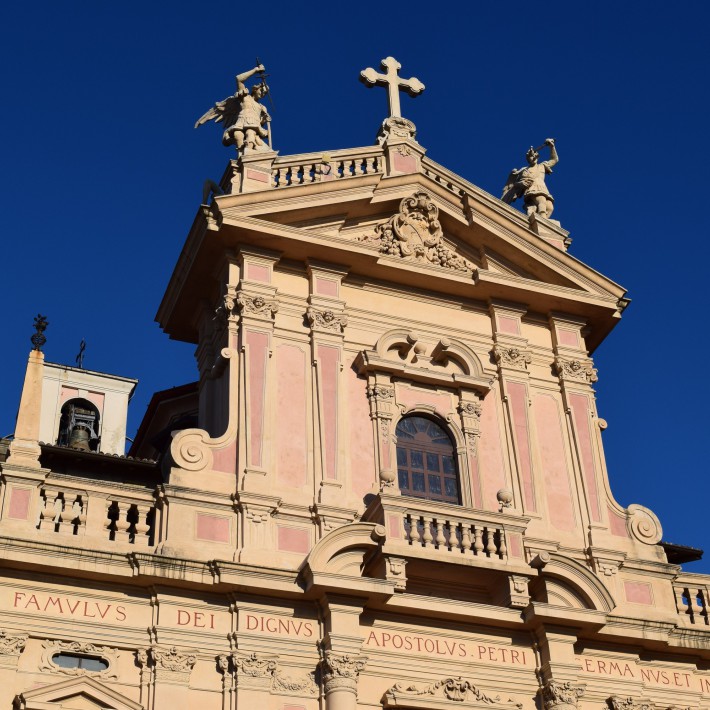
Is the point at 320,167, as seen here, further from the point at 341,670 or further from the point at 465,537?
the point at 341,670

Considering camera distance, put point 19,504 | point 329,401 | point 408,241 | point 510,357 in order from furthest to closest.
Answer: point 408,241 < point 510,357 < point 329,401 < point 19,504

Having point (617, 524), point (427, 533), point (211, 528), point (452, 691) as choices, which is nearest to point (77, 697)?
point (211, 528)

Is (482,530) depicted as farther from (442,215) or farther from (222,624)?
(442,215)

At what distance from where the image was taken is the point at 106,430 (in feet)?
105

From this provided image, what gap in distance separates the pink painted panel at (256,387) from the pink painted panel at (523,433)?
13.6 feet

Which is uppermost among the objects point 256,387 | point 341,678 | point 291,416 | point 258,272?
point 258,272

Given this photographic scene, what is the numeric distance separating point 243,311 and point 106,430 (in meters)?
12.1

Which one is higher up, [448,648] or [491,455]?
Answer: [491,455]

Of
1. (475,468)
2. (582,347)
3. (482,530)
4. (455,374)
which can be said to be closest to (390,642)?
(482,530)

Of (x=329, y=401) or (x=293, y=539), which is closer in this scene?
(x=293, y=539)

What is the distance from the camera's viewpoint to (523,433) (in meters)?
21.7

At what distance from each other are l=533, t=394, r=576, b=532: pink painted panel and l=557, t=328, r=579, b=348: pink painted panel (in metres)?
1.16

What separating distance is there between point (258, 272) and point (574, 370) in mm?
5549

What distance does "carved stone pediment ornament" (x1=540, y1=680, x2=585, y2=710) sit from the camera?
18.9 m
